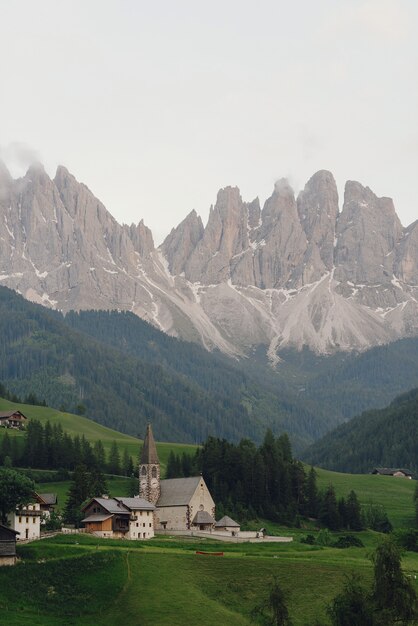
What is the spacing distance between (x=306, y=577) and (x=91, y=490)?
50.2 meters

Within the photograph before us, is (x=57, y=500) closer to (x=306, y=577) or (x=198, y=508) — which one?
(x=198, y=508)

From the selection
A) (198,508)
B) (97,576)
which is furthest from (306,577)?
(198,508)

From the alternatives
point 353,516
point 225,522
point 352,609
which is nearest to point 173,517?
point 225,522

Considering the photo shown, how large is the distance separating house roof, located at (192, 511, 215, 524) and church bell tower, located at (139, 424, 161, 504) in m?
7.13

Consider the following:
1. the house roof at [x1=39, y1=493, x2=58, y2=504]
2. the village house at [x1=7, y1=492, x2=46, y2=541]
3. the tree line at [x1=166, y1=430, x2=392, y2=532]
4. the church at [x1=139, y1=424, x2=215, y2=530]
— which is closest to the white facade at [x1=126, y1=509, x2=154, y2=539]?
the church at [x1=139, y1=424, x2=215, y2=530]

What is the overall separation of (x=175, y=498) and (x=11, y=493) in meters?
33.0

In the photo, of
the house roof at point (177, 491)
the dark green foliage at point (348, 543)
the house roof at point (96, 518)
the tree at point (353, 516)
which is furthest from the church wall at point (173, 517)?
the tree at point (353, 516)

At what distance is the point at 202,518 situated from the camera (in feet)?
491

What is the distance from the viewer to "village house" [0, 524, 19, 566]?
109188 millimetres

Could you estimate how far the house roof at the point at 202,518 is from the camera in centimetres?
14912

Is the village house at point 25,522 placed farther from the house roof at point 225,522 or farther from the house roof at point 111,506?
the house roof at point 225,522

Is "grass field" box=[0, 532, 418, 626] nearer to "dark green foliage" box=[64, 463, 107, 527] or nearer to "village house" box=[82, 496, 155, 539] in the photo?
"village house" box=[82, 496, 155, 539]

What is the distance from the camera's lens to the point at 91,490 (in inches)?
6038

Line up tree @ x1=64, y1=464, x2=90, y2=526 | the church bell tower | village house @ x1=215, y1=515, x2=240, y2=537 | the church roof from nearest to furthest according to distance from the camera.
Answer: tree @ x1=64, y1=464, x2=90, y2=526 → village house @ x1=215, y1=515, x2=240, y2=537 → the church bell tower → the church roof
